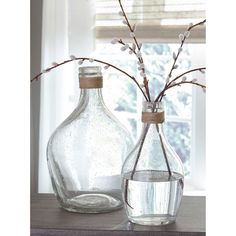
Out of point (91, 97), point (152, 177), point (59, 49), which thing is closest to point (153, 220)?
point (152, 177)

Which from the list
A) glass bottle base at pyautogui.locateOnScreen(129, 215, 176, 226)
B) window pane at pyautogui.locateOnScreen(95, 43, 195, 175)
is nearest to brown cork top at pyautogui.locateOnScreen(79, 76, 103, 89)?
glass bottle base at pyautogui.locateOnScreen(129, 215, 176, 226)

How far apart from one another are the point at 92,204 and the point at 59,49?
0.93 meters

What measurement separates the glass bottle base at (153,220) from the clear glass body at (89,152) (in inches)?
5.1

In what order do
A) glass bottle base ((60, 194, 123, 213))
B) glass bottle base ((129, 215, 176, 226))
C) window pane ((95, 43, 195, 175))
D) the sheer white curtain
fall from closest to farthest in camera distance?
glass bottle base ((129, 215, 176, 226)) < glass bottle base ((60, 194, 123, 213)) < the sheer white curtain < window pane ((95, 43, 195, 175))

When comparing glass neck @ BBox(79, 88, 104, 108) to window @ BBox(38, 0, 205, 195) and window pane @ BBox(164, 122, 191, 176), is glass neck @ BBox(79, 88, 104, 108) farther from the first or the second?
window pane @ BBox(164, 122, 191, 176)

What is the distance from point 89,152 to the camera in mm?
1163

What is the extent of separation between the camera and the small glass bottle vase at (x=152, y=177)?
3.38 feet

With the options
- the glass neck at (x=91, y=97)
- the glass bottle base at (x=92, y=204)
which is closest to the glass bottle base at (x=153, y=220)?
the glass bottle base at (x=92, y=204)

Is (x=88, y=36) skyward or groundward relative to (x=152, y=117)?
skyward

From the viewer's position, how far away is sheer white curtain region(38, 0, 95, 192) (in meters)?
1.95

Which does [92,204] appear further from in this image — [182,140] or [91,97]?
[182,140]

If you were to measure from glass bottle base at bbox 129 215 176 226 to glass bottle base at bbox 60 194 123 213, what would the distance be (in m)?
0.12
